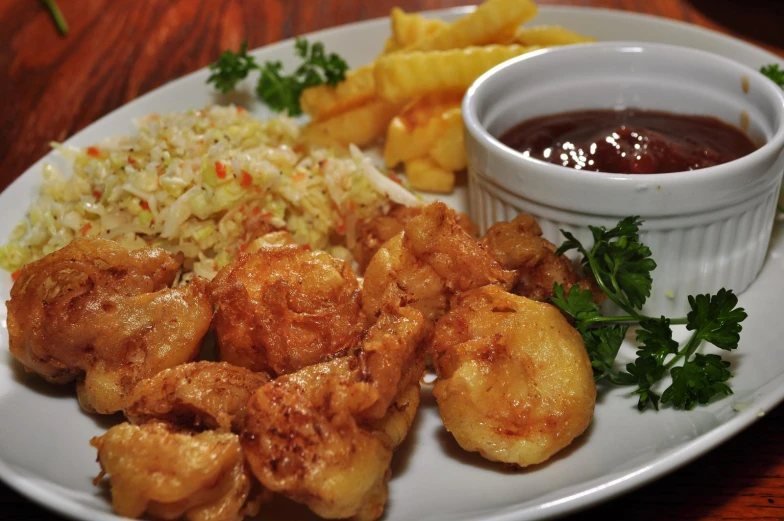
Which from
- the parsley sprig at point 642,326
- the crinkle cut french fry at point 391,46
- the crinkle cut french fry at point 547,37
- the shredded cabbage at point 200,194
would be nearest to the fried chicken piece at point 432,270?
the parsley sprig at point 642,326

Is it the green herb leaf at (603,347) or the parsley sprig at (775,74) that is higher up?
the green herb leaf at (603,347)

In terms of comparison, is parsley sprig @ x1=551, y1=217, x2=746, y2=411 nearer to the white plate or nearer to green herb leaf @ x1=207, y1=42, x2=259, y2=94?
the white plate

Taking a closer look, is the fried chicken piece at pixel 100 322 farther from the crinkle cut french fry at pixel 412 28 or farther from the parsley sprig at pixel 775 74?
the parsley sprig at pixel 775 74

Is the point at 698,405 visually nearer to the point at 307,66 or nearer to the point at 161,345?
the point at 161,345

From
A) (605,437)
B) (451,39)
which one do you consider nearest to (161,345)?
(605,437)

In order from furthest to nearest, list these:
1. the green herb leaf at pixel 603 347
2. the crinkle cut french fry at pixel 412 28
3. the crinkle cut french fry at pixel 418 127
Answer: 1. the crinkle cut french fry at pixel 412 28
2. the crinkle cut french fry at pixel 418 127
3. the green herb leaf at pixel 603 347
